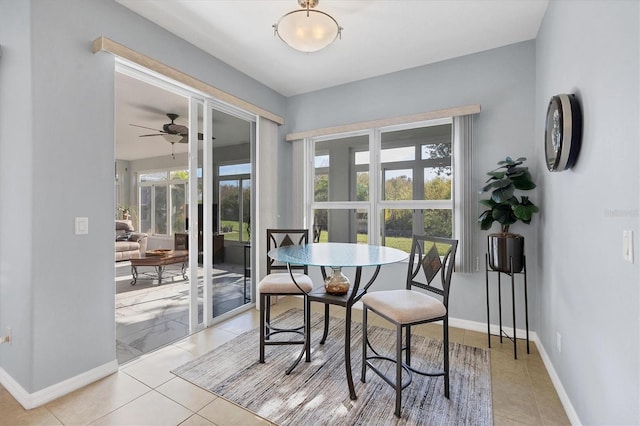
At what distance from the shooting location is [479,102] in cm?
301

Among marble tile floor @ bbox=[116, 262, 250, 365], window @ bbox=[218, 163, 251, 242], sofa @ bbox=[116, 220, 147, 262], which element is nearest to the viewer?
marble tile floor @ bbox=[116, 262, 250, 365]

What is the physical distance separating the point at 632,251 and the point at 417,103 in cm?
262

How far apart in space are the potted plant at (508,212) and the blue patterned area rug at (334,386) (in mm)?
813

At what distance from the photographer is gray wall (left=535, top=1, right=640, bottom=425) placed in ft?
3.70

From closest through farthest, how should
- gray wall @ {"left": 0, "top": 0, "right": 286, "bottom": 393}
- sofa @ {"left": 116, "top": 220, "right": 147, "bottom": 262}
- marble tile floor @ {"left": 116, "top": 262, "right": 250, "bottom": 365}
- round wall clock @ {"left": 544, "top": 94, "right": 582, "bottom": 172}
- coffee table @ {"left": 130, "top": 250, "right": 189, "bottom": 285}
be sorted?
round wall clock @ {"left": 544, "top": 94, "right": 582, "bottom": 172} → gray wall @ {"left": 0, "top": 0, "right": 286, "bottom": 393} → marble tile floor @ {"left": 116, "top": 262, "right": 250, "bottom": 365} → coffee table @ {"left": 130, "top": 250, "right": 189, "bottom": 285} → sofa @ {"left": 116, "top": 220, "right": 147, "bottom": 262}

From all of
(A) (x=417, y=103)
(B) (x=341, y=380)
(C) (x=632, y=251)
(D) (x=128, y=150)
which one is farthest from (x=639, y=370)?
(D) (x=128, y=150)

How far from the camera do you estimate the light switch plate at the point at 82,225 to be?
80.7 inches

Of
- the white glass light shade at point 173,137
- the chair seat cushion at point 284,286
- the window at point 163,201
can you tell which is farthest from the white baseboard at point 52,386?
the window at point 163,201

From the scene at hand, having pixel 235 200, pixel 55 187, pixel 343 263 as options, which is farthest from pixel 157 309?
pixel 343 263

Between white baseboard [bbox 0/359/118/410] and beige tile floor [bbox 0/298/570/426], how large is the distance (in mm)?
35

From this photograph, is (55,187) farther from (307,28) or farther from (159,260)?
(159,260)

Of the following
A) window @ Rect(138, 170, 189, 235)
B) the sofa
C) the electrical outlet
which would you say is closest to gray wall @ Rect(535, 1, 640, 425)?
the electrical outlet

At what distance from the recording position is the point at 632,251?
109cm

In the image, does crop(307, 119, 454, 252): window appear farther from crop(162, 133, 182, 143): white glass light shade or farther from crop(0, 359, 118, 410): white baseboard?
crop(0, 359, 118, 410): white baseboard
